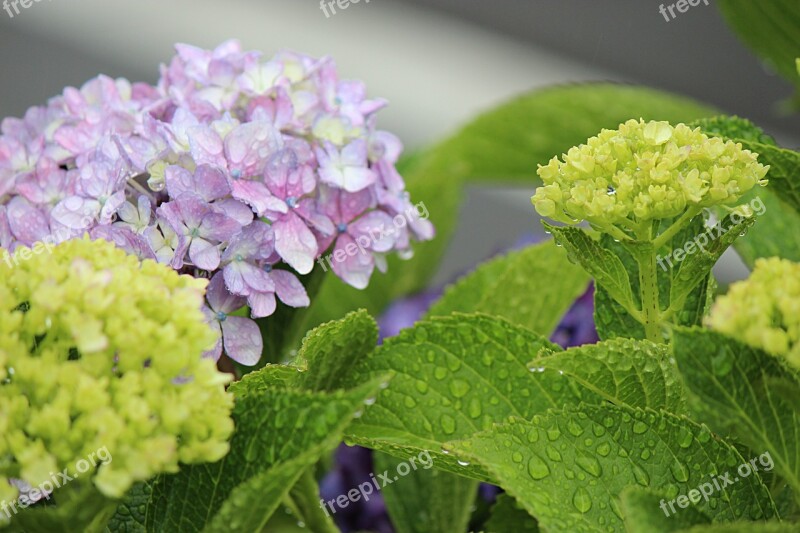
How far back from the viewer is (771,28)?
0.83 meters

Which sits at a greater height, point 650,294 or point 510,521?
point 650,294

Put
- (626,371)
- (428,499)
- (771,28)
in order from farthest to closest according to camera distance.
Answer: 1. (771,28)
2. (428,499)
3. (626,371)

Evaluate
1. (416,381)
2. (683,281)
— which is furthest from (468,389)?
(683,281)

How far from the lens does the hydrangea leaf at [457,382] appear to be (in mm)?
576

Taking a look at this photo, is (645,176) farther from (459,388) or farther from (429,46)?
(429,46)

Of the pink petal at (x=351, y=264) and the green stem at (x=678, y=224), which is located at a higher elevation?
the green stem at (x=678, y=224)

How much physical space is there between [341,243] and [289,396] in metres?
0.17

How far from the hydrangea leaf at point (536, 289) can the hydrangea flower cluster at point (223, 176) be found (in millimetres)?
71

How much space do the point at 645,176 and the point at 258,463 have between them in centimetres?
22

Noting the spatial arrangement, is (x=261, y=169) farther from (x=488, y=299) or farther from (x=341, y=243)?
(x=488, y=299)

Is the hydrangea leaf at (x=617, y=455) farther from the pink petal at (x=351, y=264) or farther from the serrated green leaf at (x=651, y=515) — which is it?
the pink petal at (x=351, y=264)

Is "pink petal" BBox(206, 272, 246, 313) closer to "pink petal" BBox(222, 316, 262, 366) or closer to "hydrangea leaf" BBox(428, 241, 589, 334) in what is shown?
"pink petal" BBox(222, 316, 262, 366)

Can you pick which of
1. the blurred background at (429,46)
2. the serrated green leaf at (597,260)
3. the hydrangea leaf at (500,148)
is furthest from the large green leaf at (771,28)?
the blurred background at (429,46)

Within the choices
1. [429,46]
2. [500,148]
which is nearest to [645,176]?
[500,148]
